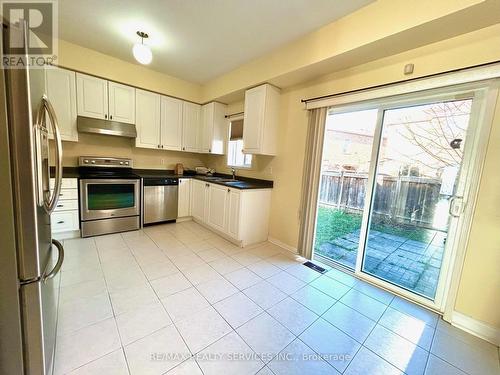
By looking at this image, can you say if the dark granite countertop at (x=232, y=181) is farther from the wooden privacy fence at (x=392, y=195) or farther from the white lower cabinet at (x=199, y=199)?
the wooden privacy fence at (x=392, y=195)

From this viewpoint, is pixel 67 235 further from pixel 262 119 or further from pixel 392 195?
pixel 392 195

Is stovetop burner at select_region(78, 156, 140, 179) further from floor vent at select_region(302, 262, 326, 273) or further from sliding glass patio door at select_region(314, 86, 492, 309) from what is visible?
sliding glass patio door at select_region(314, 86, 492, 309)

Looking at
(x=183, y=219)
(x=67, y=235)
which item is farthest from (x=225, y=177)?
A: (x=67, y=235)

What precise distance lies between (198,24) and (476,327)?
392 cm

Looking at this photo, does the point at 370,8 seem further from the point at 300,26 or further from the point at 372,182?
the point at 372,182

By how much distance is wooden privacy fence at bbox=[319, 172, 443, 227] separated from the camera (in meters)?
2.08

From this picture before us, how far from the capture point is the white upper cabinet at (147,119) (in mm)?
3670

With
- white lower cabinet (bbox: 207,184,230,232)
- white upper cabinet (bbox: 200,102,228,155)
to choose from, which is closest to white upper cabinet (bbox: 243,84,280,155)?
white lower cabinet (bbox: 207,184,230,232)

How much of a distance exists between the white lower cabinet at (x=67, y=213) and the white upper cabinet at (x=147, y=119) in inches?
47.6

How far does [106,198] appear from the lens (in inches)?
126

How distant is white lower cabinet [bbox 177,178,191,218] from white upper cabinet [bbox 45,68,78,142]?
1.72 meters

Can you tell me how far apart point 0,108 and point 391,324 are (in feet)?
9.10

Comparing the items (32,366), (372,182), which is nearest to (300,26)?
(372,182)

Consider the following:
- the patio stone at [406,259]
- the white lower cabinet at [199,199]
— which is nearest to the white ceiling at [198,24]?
the white lower cabinet at [199,199]
